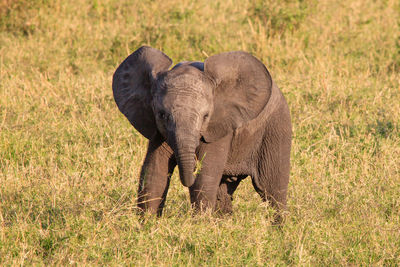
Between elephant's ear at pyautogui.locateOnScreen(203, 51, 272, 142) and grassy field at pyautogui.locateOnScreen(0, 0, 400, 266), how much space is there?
0.64m

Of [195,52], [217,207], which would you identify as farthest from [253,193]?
[195,52]

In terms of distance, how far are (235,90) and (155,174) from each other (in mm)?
784

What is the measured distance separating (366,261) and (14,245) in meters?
2.16

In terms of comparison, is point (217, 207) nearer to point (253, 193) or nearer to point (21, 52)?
point (253, 193)

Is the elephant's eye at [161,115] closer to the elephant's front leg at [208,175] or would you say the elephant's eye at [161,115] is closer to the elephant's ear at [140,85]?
the elephant's ear at [140,85]

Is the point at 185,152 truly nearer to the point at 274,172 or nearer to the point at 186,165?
the point at 186,165

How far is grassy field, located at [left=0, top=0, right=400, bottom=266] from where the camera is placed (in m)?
4.50

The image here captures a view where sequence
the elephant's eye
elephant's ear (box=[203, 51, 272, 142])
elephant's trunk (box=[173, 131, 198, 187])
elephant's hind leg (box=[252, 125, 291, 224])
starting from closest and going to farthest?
elephant's trunk (box=[173, 131, 198, 187])
the elephant's eye
elephant's ear (box=[203, 51, 272, 142])
elephant's hind leg (box=[252, 125, 291, 224])

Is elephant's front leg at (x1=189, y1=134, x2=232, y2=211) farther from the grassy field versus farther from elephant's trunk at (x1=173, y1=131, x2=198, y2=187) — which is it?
elephant's trunk at (x1=173, y1=131, x2=198, y2=187)

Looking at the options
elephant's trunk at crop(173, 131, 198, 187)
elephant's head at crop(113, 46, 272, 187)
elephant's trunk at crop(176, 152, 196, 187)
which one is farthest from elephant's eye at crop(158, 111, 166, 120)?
elephant's trunk at crop(176, 152, 196, 187)

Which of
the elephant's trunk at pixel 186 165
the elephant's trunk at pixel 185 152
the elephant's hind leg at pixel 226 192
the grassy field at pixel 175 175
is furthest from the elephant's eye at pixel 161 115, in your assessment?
the elephant's hind leg at pixel 226 192

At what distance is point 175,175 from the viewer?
20.3ft

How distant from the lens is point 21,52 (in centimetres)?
934

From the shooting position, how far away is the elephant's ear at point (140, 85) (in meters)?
4.79
